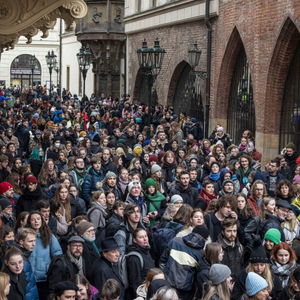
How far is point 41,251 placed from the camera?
841 cm

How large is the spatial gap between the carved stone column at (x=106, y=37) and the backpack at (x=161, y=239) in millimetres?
30961

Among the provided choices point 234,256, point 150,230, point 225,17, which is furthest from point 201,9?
point 234,256

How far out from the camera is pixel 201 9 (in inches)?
1011

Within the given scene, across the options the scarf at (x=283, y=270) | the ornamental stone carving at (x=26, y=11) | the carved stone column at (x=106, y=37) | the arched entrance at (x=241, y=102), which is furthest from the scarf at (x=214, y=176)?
the carved stone column at (x=106, y=37)

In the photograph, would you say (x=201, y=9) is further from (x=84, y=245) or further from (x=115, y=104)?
(x=84, y=245)

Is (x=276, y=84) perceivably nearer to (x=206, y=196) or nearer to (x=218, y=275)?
(x=206, y=196)

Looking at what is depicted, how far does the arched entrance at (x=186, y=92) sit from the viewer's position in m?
27.7

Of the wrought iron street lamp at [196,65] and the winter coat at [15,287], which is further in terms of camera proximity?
the wrought iron street lamp at [196,65]

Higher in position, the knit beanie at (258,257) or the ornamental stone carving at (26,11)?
the ornamental stone carving at (26,11)

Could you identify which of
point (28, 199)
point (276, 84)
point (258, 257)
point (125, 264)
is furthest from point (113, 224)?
point (276, 84)

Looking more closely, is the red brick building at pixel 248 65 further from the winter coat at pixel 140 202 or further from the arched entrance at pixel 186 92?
the winter coat at pixel 140 202

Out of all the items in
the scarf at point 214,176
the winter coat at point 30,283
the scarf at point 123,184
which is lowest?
the winter coat at point 30,283

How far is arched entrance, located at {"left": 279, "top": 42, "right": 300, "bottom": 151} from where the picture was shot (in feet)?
65.0

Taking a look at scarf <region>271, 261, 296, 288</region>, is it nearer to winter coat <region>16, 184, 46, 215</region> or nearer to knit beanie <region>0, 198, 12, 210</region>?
knit beanie <region>0, 198, 12, 210</region>
